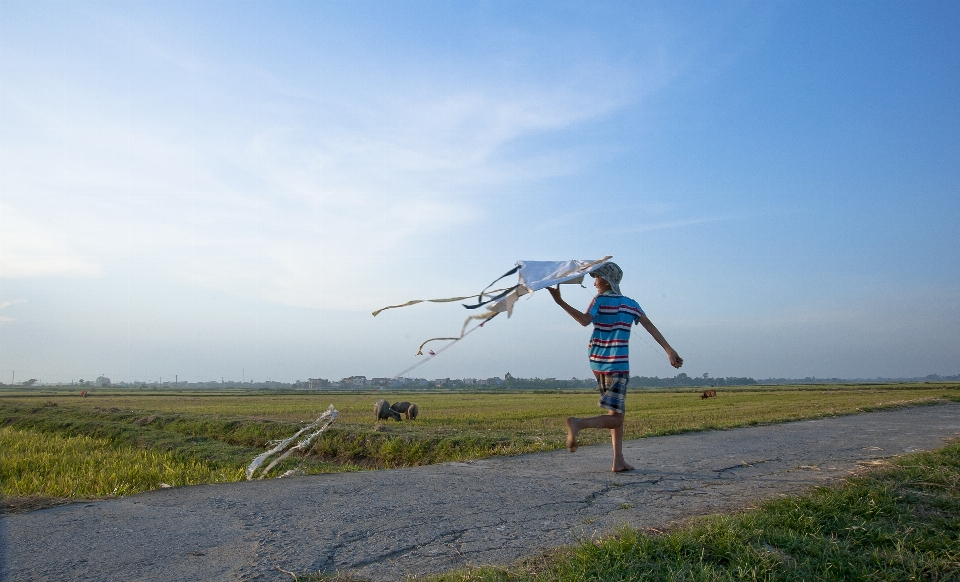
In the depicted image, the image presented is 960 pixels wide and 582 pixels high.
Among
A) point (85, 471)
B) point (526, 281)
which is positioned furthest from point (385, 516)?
point (85, 471)

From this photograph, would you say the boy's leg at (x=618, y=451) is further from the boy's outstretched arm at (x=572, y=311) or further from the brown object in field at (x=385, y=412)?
the brown object in field at (x=385, y=412)

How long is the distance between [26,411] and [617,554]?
34019 mm

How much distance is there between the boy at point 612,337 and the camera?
18.0 ft

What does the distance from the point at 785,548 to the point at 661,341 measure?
8.17 feet

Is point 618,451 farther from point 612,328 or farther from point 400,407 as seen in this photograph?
→ point 400,407

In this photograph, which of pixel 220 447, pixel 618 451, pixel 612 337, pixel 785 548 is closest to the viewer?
pixel 785 548

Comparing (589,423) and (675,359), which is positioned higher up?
(675,359)

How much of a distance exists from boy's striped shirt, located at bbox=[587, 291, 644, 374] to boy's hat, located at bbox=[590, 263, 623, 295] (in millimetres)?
93

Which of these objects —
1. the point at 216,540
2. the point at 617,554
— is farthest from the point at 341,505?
the point at 617,554

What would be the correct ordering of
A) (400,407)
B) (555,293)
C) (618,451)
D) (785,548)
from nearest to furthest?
(785,548) → (555,293) → (618,451) → (400,407)

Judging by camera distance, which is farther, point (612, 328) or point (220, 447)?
point (220, 447)

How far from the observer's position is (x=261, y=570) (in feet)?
10.4

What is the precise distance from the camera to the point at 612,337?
5.55m

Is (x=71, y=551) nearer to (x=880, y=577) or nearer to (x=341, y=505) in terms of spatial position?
(x=341, y=505)
